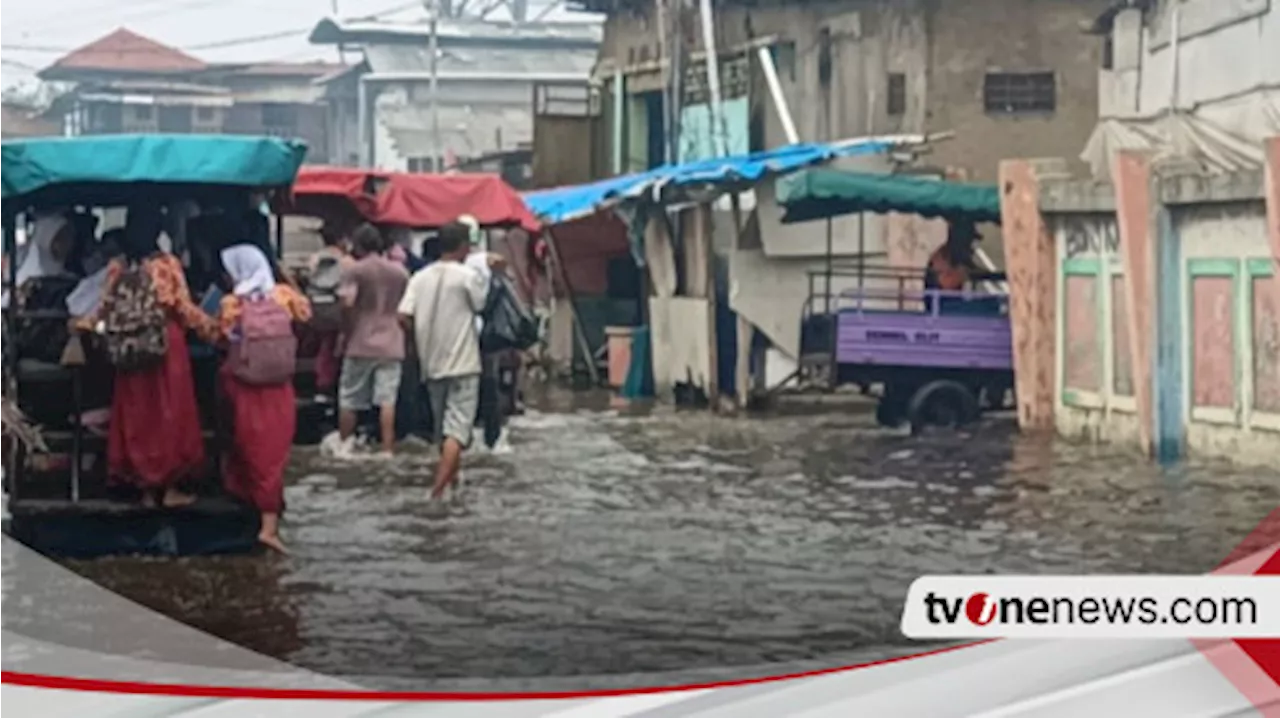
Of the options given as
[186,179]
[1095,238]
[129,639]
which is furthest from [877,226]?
[129,639]

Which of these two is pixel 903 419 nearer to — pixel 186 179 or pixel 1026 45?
pixel 1026 45

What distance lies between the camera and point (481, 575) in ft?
9.25

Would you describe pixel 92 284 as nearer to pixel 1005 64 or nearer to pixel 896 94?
→ pixel 896 94

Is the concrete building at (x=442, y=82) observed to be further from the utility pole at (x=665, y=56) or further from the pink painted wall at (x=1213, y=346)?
the pink painted wall at (x=1213, y=346)

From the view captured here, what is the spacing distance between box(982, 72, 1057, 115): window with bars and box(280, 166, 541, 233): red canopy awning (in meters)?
0.67

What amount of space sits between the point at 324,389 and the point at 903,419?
3.35ft

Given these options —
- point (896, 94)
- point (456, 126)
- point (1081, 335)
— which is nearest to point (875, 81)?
point (896, 94)

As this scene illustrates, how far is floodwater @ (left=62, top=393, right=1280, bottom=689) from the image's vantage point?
2496 mm

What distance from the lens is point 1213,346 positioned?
2.42m

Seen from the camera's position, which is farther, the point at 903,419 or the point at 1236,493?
the point at 903,419

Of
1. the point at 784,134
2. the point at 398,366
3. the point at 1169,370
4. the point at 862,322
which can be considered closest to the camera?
the point at 1169,370

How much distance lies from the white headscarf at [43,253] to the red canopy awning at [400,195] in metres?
0.30

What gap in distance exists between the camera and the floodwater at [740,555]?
8.19 feet

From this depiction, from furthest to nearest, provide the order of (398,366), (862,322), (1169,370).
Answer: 1. (398,366)
2. (862,322)
3. (1169,370)
